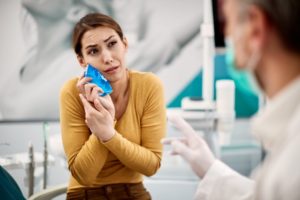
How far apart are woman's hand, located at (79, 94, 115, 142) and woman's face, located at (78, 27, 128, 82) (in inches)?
4.4

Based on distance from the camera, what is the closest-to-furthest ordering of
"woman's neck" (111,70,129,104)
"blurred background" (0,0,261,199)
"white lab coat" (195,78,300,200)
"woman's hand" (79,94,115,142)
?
1. "white lab coat" (195,78,300,200)
2. "woman's hand" (79,94,115,142)
3. "woman's neck" (111,70,129,104)
4. "blurred background" (0,0,261,199)

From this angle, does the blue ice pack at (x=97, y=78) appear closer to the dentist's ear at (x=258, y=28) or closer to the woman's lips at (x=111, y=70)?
the woman's lips at (x=111, y=70)

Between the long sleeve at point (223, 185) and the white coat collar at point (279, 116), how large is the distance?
24cm

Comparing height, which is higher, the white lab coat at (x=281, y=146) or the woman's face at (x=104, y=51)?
the woman's face at (x=104, y=51)

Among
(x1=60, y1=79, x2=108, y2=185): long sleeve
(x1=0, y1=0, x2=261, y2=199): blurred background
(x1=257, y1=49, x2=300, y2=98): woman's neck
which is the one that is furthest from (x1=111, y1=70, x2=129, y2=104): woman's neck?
(x1=257, y1=49, x2=300, y2=98): woman's neck

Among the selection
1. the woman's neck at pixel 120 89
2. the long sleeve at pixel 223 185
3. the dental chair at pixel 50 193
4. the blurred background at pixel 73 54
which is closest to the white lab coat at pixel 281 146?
the long sleeve at pixel 223 185

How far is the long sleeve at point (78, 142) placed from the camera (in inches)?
49.9

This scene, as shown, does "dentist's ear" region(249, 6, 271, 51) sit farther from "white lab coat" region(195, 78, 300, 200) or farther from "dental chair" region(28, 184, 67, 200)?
"dental chair" region(28, 184, 67, 200)

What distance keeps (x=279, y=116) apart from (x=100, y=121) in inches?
25.8

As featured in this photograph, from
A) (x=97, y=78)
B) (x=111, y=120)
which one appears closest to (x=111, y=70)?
(x=97, y=78)

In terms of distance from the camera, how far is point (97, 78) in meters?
1.28

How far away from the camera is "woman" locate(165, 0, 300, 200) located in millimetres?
598

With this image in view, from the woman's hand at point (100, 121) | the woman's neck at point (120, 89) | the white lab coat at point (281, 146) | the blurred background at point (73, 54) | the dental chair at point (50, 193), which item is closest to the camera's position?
the white lab coat at point (281, 146)

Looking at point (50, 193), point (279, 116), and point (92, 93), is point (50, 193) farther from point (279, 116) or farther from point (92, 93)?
point (279, 116)
